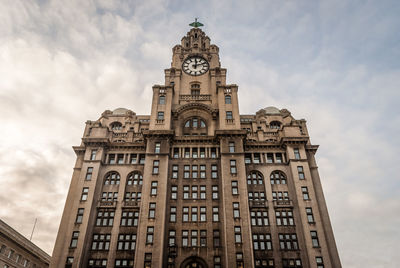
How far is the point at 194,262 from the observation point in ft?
156

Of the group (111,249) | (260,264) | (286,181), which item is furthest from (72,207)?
(286,181)

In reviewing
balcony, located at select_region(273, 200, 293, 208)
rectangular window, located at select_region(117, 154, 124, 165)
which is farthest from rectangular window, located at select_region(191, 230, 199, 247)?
rectangular window, located at select_region(117, 154, 124, 165)

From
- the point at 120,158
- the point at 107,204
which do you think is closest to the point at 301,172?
the point at 120,158

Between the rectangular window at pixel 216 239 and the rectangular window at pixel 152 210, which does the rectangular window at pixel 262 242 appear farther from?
the rectangular window at pixel 152 210

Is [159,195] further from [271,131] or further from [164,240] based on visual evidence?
[271,131]

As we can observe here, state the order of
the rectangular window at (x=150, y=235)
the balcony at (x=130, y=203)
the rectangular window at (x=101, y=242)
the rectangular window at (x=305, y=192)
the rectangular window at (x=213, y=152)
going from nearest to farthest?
1. the rectangular window at (x=150, y=235)
2. the rectangular window at (x=101, y=242)
3. the rectangular window at (x=305, y=192)
4. the balcony at (x=130, y=203)
5. the rectangular window at (x=213, y=152)

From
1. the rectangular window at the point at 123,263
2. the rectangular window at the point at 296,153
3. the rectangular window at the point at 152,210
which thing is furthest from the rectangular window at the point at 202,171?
the rectangular window at the point at 123,263

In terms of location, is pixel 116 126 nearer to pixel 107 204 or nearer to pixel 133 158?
pixel 133 158

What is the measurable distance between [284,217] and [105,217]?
32.0 metres

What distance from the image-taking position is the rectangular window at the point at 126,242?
5019 cm

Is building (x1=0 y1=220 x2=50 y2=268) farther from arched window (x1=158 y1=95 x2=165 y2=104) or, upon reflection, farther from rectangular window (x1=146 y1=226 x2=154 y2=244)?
arched window (x1=158 y1=95 x2=165 y2=104)

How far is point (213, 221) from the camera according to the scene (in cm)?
5116

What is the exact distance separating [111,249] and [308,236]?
108 ft

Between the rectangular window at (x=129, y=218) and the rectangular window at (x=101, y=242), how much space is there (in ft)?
11.3
